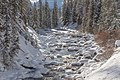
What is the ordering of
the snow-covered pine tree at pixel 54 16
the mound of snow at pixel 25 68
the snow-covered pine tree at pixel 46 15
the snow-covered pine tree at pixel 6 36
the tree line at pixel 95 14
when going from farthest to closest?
the snow-covered pine tree at pixel 54 16 → the snow-covered pine tree at pixel 46 15 → the tree line at pixel 95 14 → the snow-covered pine tree at pixel 6 36 → the mound of snow at pixel 25 68

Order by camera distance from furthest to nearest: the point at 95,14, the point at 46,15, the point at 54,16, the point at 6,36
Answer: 1. the point at 54,16
2. the point at 46,15
3. the point at 95,14
4. the point at 6,36

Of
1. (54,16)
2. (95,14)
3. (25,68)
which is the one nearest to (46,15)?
(54,16)

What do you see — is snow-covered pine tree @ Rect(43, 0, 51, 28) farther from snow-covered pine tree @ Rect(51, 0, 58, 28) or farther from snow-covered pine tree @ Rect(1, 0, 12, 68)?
snow-covered pine tree @ Rect(1, 0, 12, 68)

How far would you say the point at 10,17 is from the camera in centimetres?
2427

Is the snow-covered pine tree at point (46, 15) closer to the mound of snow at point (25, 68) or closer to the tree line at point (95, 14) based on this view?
Answer: the tree line at point (95, 14)

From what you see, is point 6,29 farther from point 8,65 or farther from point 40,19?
point 40,19

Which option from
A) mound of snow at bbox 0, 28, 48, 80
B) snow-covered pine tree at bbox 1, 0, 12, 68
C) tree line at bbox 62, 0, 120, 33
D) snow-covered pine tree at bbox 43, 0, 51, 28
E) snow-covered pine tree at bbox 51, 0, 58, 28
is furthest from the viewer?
snow-covered pine tree at bbox 51, 0, 58, 28

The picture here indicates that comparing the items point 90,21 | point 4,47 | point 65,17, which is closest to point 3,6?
point 4,47

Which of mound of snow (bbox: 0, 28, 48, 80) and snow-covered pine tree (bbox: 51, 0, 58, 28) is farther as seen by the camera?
snow-covered pine tree (bbox: 51, 0, 58, 28)

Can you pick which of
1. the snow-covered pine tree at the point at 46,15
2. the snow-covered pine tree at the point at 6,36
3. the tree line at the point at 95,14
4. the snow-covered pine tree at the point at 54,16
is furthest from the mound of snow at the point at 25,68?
the snow-covered pine tree at the point at 54,16

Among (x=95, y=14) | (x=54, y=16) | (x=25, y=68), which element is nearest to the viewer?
(x=25, y=68)

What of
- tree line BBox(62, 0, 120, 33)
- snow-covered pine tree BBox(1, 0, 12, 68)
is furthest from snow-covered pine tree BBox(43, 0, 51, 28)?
snow-covered pine tree BBox(1, 0, 12, 68)

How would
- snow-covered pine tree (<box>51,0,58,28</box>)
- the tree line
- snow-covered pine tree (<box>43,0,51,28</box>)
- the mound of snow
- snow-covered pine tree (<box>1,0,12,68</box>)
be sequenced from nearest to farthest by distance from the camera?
the mound of snow < snow-covered pine tree (<box>1,0,12,68</box>) < the tree line < snow-covered pine tree (<box>43,0,51,28</box>) < snow-covered pine tree (<box>51,0,58,28</box>)

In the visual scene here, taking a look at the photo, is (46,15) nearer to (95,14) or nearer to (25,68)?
(95,14)
